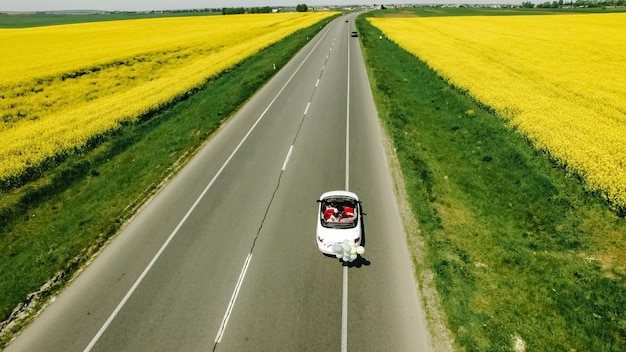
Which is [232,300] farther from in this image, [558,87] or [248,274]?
[558,87]

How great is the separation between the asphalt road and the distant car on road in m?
0.84

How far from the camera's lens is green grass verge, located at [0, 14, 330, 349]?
Answer: 40.4 feet

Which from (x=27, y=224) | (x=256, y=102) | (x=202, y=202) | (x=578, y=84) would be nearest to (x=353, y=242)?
(x=202, y=202)

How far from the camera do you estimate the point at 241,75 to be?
39.1 metres

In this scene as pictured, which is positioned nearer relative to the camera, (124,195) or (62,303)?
(62,303)

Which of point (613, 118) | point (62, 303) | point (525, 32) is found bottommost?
point (62, 303)

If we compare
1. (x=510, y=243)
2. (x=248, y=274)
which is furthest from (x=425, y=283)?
(x=248, y=274)

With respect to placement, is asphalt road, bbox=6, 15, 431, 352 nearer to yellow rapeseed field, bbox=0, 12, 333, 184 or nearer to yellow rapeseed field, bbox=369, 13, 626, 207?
yellow rapeseed field, bbox=369, 13, 626, 207

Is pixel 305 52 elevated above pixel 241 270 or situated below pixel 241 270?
above

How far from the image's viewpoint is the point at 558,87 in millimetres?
30000

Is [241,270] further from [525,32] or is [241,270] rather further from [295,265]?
[525,32]

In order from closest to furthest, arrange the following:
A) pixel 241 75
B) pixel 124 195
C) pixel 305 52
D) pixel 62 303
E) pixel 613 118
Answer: pixel 62 303 < pixel 124 195 < pixel 613 118 < pixel 241 75 < pixel 305 52

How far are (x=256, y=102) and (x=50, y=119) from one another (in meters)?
15.6

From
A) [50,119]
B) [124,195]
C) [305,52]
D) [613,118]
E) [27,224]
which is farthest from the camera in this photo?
[305,52]
